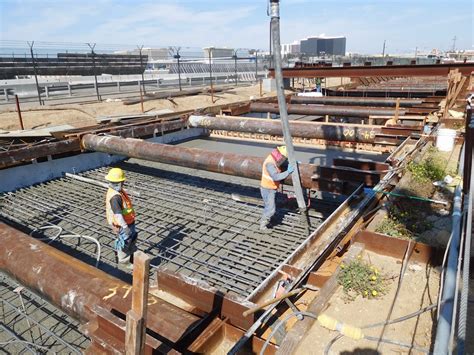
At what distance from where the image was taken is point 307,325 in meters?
3.29

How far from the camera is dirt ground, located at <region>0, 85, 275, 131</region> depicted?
535 inches

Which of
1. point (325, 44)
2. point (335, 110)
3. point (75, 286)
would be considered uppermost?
point (325, 44)

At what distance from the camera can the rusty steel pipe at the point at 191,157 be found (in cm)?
737

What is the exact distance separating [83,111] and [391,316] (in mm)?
15779

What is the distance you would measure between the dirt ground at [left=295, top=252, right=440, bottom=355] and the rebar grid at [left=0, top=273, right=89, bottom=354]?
2648 millimetres

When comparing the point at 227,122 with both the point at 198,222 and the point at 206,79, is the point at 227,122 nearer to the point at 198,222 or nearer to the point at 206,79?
the point at 198,222

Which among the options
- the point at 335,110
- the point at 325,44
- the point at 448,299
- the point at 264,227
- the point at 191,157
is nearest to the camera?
the point at 448,299

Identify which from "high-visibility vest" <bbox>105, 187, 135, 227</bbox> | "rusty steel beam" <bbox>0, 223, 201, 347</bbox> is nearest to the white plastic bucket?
"high-visibility vest" <bbox>105, 187, 135, 227</bbox>

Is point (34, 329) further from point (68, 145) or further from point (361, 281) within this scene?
point (68, 145)

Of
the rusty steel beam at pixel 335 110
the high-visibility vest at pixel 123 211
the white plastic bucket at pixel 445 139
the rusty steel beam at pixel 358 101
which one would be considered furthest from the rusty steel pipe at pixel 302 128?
the high-visibility vest at pixel 123 211

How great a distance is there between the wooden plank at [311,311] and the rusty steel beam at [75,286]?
2.80 ft

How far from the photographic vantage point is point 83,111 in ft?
52.8

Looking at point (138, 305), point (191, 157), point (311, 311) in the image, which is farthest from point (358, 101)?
point (138, 305)

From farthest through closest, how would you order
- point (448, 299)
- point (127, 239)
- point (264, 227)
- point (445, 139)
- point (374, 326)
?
1. point (445, 139)
2. point (264, 227)
3. point (127, 239)
4. point (374, 326)
5. point (448, 299)
